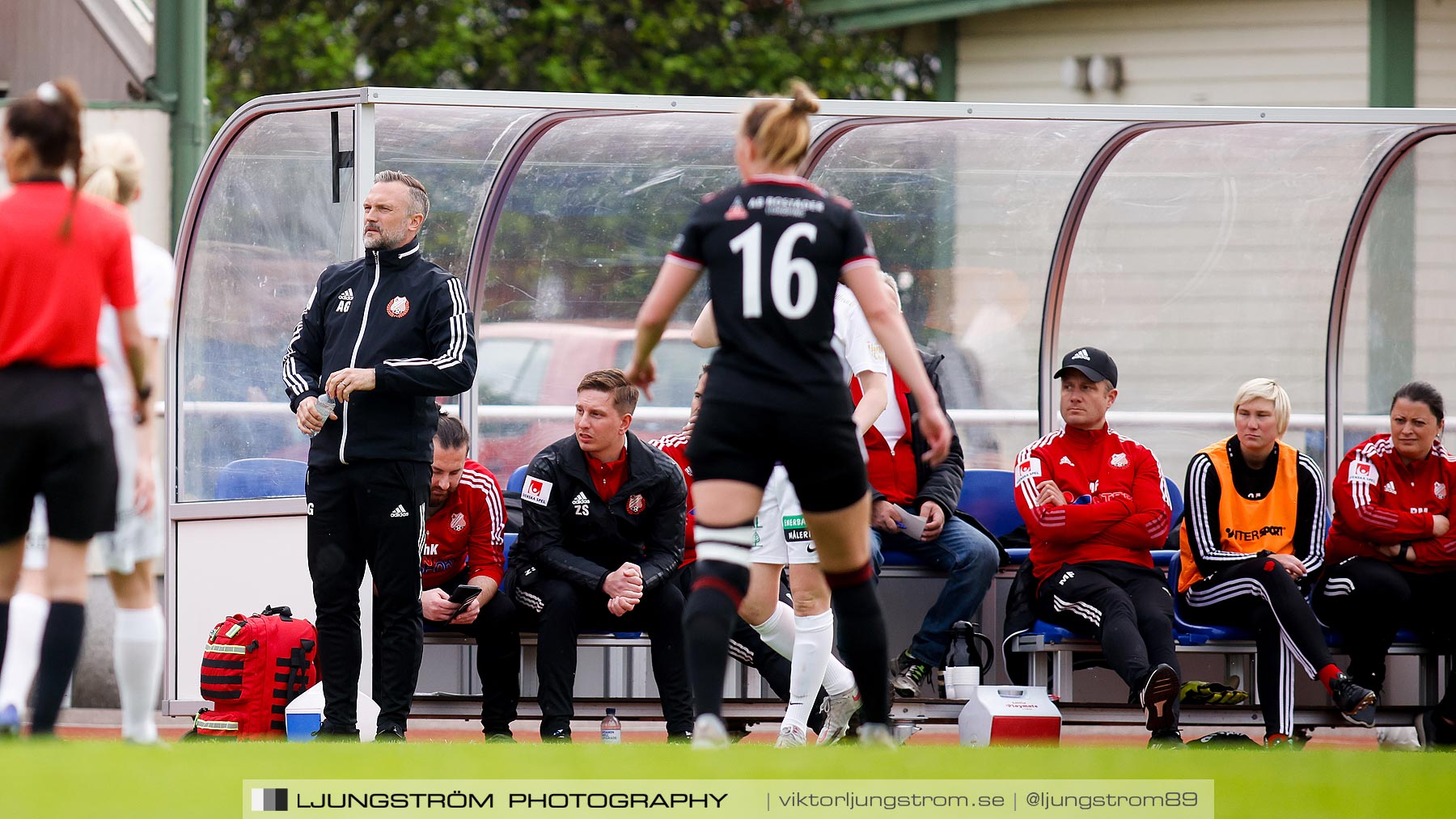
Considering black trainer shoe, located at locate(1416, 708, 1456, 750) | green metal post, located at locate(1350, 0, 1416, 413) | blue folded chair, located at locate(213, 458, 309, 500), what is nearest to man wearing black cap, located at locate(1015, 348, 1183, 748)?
black trainer shoe, located at locate(1416, 708, 1456, 750)

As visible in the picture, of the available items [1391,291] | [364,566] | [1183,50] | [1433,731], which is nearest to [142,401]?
[364,566]

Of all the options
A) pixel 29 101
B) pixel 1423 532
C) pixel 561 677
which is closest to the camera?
pixel 29 101

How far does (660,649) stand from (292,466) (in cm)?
189

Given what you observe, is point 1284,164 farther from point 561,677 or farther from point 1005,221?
point 561,677

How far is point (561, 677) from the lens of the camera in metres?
6.89

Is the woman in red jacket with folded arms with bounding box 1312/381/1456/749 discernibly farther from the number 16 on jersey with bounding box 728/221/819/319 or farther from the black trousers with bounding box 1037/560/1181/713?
the number 16 on jersey with bounding box 728/221/819/319

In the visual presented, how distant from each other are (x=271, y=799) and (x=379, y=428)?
261 centimetres

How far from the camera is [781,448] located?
4605 mm

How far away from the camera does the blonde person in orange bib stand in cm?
718

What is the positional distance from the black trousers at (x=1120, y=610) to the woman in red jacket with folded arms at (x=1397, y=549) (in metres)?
0.80

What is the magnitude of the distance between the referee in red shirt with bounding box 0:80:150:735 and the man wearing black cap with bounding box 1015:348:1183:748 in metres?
3.86

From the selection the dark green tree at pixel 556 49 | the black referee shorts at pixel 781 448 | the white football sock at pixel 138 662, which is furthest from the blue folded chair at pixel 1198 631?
the dark green tree at pixel 556 49

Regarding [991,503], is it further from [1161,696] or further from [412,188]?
[412,188]

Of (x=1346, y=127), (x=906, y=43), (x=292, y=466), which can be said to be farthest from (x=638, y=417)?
(x=906, y=43)
